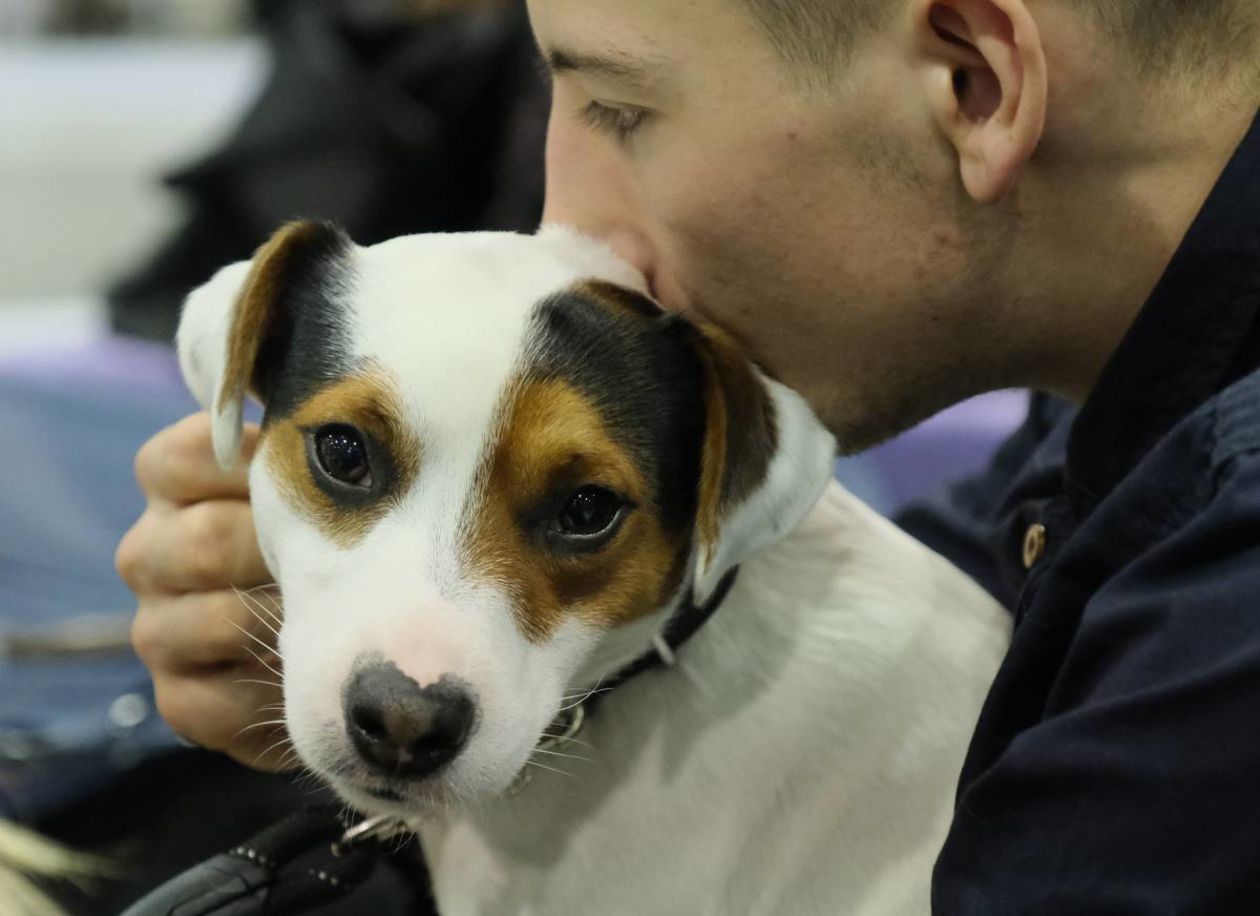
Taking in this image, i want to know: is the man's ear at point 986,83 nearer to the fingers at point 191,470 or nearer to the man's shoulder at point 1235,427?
the man's shoulder at point 1235,427

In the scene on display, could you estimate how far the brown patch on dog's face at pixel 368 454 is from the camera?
3.35 ft

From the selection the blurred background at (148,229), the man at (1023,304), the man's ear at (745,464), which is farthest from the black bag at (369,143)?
the man's ear at (745,464)

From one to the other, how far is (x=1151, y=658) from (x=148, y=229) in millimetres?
3954

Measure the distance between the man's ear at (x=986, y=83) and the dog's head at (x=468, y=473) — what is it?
23cm

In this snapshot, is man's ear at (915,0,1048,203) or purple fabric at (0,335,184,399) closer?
man's ear at (915,0,1048,203)

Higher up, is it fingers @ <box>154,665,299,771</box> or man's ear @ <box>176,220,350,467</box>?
man's ear @ <box>176,220,350,467</box>

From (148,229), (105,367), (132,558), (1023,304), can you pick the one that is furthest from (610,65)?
(148,229)

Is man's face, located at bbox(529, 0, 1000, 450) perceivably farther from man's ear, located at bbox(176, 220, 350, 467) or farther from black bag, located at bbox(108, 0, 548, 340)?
black bag, located at bbox(108, 0, 548, 340)

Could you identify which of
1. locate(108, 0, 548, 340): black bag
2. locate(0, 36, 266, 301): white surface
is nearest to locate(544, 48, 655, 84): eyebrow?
locate(108, 0, 548, 340): black bag

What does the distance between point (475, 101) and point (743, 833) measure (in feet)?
8.24

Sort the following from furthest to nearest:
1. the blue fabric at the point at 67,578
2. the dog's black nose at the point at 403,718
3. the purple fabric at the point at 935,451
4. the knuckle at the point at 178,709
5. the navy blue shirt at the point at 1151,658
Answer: the purple fabric at the point at 935,451 < the blue fabric at the point at 67,578 < the knuckle at the point at 178,709 < the dog's black nose at the point at 403,718 < the navy blue shirt at the point at 1151,658

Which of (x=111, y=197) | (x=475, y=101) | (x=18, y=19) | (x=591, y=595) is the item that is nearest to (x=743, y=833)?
(x=591, y=595)

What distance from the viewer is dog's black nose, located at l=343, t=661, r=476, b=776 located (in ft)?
3.04

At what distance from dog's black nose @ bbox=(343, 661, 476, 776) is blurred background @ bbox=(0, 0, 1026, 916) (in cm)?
44
